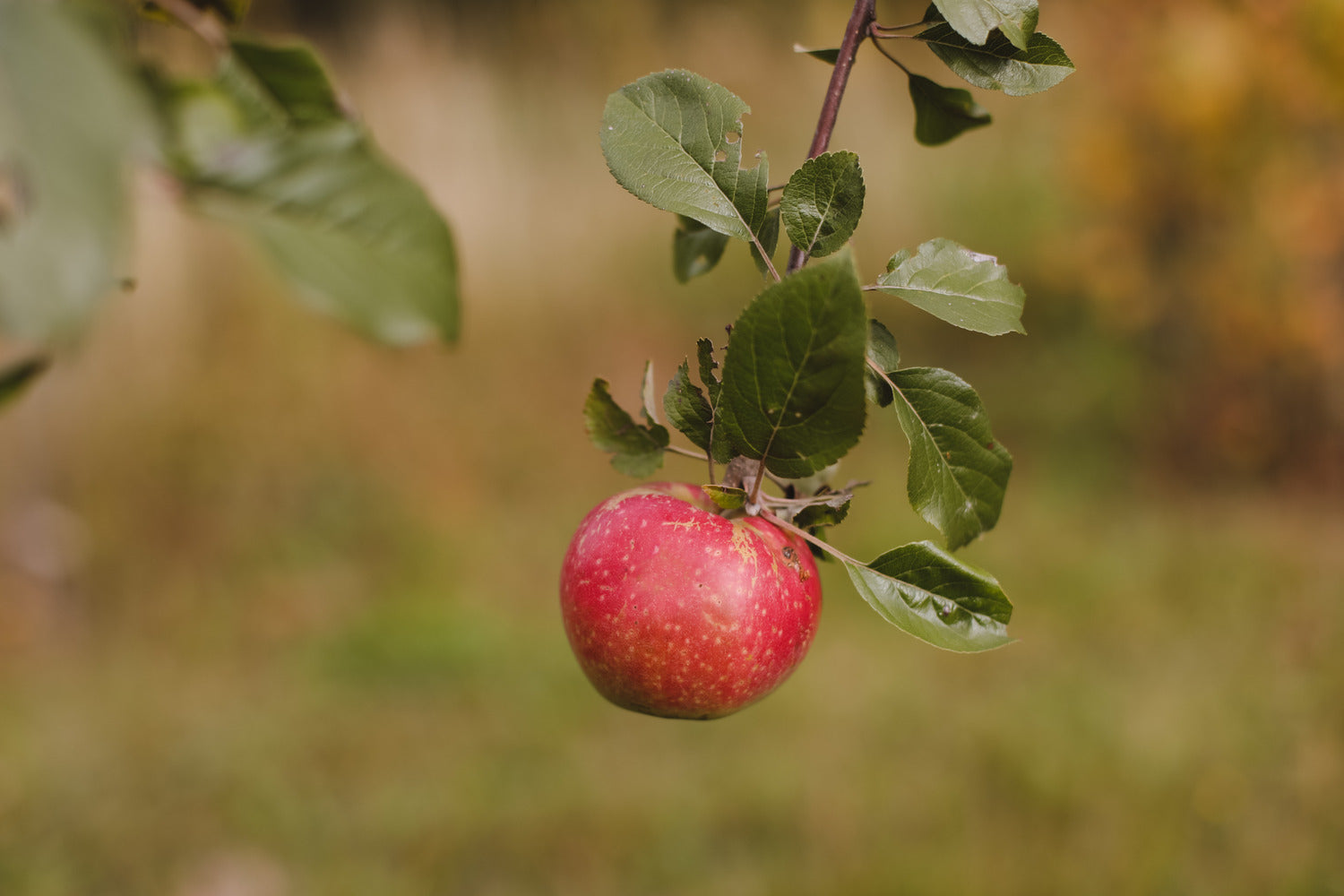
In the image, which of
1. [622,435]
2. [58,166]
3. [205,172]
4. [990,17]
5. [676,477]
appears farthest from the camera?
[676,477]

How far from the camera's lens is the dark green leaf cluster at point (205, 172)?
0.20 m

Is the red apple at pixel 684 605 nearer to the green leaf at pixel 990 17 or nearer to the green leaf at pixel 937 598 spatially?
the green leaf at pixel 937 598

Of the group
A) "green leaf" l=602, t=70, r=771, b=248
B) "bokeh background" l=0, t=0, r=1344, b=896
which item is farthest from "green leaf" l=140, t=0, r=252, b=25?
"bokeh background" l=0, t=0, r=1344, b=896

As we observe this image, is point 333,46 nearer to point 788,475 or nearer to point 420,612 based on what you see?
point 420,612

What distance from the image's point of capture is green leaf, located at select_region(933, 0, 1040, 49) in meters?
0.44

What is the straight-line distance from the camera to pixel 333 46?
4.33 metres

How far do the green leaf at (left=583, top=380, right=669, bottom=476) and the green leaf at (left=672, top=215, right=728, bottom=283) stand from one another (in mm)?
101

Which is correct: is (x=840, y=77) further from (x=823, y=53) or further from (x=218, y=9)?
(x=218, y=9)

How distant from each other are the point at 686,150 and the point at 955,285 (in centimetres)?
14

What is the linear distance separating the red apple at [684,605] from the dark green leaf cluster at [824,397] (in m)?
0.03

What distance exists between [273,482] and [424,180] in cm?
124

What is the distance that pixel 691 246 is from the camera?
0.62 metres

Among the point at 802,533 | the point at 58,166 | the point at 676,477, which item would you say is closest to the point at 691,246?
the point at 802,533

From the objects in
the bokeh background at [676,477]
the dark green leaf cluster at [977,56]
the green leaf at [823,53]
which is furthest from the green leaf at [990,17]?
the bokeh background at [676,477]
